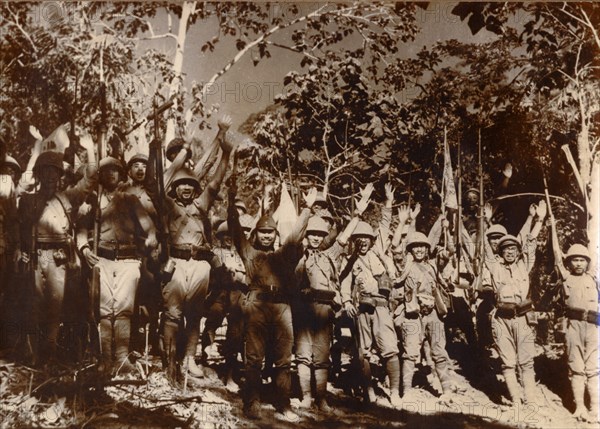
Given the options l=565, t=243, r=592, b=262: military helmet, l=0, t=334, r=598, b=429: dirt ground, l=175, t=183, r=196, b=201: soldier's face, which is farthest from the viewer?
l=565, t=243, r=592, b=262: military helmet

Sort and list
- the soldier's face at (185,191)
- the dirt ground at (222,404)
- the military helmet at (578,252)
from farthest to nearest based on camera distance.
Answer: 1. the military helmet at (578,252)
2. the soldier's face at (185,191)
3. the dirt ground at (222,404)

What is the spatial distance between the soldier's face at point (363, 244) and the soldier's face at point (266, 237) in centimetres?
69

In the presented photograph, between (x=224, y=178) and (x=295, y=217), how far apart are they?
652mm

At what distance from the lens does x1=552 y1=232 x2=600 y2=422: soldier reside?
4.51 m

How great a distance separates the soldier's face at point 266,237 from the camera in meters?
4.48

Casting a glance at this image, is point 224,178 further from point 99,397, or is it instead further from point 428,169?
point 99,397

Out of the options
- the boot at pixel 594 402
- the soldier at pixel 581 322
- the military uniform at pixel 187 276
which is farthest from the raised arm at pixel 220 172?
the boot at pixel 594 402

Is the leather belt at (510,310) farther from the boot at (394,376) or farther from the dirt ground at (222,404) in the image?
the boot at (394,376)

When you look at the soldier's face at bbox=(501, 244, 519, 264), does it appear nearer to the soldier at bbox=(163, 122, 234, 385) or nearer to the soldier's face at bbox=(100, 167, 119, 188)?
the soldier at bbox=(163, 122, 234, 385)

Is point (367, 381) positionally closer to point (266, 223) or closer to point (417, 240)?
point (417, 240)

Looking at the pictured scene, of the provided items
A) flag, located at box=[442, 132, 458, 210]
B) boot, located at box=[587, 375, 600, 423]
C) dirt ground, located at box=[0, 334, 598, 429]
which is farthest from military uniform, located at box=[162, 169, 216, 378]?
boot, located at box=[587, 375, 600, 423]

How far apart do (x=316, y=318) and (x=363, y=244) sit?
70 centimetres

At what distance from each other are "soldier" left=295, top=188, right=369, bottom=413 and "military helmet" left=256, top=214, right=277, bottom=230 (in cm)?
34

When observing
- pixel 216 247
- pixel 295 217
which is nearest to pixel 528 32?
pixel 295 217
